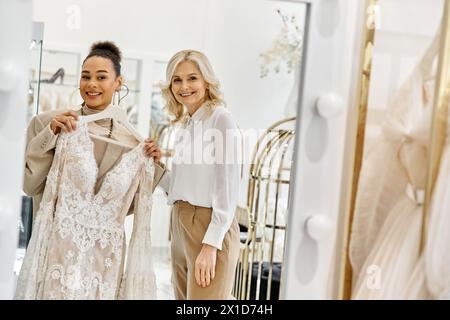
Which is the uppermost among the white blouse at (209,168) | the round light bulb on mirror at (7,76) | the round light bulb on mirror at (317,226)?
the round light bulb on mirror at (7,76)

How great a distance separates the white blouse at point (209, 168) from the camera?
1.36 metres

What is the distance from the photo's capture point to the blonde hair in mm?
1342

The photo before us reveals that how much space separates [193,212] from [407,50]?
0.58m

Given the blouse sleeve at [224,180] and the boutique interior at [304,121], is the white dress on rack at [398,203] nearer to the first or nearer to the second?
the boutique interior at [304,121]

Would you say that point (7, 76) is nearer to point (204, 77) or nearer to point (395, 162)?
point (204, 77)

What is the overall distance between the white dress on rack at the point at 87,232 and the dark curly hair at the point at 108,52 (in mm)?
145

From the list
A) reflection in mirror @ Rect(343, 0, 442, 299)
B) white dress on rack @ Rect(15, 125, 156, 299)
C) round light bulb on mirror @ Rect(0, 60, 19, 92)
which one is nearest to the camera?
round light bulb on mirror @ Rect(0, 60, 19, 92)

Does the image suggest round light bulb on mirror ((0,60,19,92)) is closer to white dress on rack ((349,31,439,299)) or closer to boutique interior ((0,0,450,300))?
boutique interior ((0,0,450,300))

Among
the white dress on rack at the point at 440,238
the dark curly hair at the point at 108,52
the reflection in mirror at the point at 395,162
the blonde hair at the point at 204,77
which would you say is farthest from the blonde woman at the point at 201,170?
the white dress on rack at the point at 440,238

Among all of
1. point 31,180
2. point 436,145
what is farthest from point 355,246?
point 31,180

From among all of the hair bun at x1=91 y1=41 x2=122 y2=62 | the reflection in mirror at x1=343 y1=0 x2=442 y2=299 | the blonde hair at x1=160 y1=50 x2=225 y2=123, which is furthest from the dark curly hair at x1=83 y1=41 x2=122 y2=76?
the reflection in mirror at x1=343 y1=0 x2=442 y2=299

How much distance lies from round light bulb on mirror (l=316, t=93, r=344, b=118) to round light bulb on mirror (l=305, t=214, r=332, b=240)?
213 mm

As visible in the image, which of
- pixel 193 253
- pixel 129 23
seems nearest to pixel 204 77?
pixel 129 23
